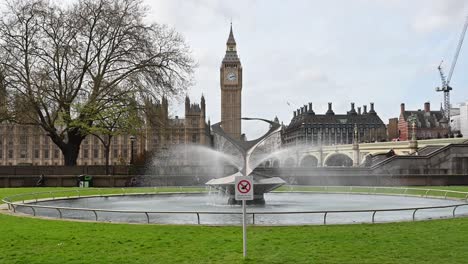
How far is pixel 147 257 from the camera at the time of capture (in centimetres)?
1087

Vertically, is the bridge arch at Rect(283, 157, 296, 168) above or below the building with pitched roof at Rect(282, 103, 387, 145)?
below

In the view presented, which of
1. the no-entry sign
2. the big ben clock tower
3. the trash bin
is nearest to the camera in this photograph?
the no-entry sign

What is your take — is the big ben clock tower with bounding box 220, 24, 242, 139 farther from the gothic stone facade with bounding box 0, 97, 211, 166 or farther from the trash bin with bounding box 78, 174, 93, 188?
the trash bin with bounding box 78, 174, 93, 188

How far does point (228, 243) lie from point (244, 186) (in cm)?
250

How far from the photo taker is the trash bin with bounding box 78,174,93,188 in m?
40.8

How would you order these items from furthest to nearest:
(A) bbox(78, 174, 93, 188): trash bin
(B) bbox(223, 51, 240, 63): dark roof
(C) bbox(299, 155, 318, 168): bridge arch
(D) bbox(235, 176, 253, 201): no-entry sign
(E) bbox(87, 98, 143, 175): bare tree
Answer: (B) bbox(223, 51, 240, 63): dark roof
(C) bbox(299, 155, 318, 168): bridge arch
(E) bbox(87, 98, 143, 175): bare tree
(A) bbox(78, 174, 93, 188): trash bin
(D) bbox(235, 176, 253, 201): no-entry sign

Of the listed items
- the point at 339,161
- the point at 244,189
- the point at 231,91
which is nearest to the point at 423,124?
the point at 339,161

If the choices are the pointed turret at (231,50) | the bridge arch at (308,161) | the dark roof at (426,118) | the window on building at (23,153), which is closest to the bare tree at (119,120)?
the bridge arch at (308,161)

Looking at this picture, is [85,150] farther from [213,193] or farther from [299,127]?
[213,193]

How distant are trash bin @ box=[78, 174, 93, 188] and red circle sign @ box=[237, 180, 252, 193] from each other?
3248 cm

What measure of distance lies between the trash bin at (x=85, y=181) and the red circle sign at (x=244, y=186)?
3248 centimetres

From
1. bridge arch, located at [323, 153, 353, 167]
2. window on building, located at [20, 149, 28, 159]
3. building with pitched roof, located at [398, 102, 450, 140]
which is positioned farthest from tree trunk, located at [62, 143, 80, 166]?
window on building, located at [20, 149, 28, 159]

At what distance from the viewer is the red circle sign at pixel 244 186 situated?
1052 cm

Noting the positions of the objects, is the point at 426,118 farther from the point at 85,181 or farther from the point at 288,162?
the point at 85,181
